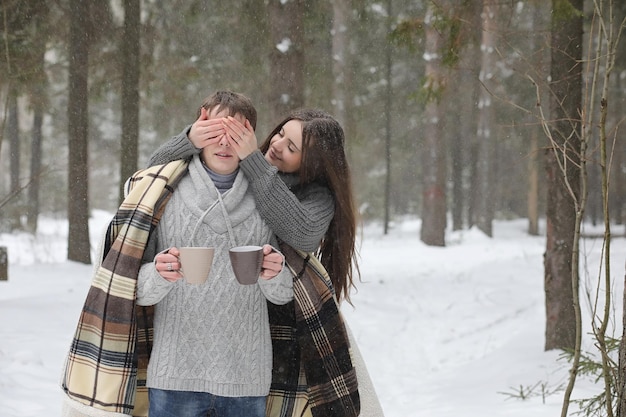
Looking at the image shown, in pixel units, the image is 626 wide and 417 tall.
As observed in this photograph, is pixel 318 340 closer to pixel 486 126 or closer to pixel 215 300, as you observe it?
pixel 215 300

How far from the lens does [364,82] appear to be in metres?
20.6

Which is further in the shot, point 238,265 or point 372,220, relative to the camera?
point 372,220

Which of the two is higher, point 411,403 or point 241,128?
point 241,128

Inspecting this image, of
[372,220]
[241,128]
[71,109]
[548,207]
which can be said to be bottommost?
[372,220]

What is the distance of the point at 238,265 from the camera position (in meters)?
2.14

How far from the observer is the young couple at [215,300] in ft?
7.59

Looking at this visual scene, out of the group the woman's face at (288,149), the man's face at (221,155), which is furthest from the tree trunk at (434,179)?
the man's face at (221,155)

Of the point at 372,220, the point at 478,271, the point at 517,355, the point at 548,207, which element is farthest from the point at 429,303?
the point at 372,220

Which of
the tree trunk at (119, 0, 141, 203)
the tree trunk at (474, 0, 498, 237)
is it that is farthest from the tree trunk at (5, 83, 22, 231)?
the tree trunk at (474, 0, 498, 237)

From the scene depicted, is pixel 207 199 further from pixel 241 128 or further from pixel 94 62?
pixel 94 62

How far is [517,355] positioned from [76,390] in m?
5.29

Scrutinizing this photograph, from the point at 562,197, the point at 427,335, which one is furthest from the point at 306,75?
the point at 562,197

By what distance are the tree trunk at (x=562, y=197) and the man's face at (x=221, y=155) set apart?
14.3 ft

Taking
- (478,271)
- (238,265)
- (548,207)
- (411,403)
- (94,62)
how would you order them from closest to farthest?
(238,265) → (411,403) → (548,207) → (94,62) → (478,271)
